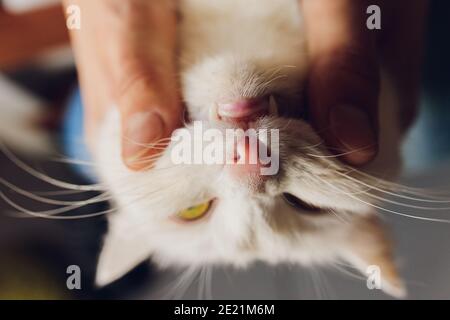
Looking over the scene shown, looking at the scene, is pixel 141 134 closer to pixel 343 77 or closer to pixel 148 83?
pixel 148 83

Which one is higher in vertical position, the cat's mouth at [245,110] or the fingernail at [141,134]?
the cat's mouth at [245,110]

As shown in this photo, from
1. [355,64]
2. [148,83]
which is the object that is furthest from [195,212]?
[355,64]

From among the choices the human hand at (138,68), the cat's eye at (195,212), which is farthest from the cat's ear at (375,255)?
the human hand at (138,68)

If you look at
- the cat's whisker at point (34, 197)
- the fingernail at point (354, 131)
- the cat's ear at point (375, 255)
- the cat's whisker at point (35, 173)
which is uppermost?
the fingernail at point (354, 131)

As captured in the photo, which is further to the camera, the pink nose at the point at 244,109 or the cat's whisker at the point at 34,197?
the cat's whisker at the point at 34,197

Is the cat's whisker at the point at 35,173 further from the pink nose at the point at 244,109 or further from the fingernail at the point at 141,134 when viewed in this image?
the pink nose at the point at 244,109

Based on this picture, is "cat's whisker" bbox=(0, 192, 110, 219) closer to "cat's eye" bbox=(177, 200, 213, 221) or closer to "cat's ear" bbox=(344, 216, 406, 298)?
"cat's eye" bbox=(177, 200, 213, 221)
